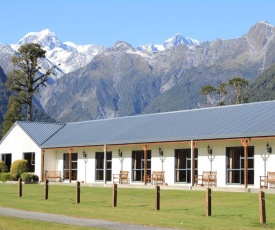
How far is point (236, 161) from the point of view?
33.4 meters

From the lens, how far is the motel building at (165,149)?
106 feet

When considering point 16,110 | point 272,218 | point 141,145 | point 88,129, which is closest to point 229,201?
point 272,218

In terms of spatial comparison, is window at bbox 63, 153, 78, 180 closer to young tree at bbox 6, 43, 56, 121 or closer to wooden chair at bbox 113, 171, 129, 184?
wooden chair at bbox 113, 171, 129, 184

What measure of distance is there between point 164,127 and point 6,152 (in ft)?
55.5

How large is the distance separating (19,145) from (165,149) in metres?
16.0

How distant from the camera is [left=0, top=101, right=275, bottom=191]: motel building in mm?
32375

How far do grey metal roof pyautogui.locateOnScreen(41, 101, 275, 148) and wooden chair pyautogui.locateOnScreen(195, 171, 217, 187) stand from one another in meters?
2.21

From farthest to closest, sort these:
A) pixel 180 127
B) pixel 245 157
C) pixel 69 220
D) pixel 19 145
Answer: pixel 19 145 < pixel 180 127 < pixel 245 157 < pixel 69 220

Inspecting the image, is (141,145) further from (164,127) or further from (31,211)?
(31,211)

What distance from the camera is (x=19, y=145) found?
48750 millimetres

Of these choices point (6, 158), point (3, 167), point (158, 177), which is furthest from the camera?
point (6, 158)

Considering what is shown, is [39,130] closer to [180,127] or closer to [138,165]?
[138,165]

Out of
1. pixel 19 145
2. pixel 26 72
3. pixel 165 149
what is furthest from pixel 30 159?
pixel 26 72

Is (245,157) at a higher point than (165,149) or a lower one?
lower
